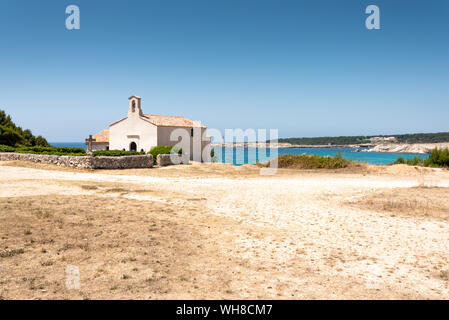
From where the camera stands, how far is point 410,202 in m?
13.2

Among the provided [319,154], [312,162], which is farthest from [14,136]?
[319,154]

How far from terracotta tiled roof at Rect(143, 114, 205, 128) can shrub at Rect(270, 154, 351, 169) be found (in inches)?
497

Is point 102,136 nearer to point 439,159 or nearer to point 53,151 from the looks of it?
point 53,151

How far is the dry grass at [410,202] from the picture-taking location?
1162cm

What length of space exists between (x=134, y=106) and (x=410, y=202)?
31.7 meters

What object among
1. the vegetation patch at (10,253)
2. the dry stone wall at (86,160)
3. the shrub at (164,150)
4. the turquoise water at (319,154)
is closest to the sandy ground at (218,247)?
the vegetation patch at (10,253)

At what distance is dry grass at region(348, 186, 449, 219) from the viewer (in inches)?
457

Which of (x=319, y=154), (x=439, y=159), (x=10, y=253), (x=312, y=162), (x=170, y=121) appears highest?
(x=170, y=121)

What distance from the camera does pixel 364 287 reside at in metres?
5.45

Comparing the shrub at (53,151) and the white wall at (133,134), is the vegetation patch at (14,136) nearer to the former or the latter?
the white wall at (133,134)

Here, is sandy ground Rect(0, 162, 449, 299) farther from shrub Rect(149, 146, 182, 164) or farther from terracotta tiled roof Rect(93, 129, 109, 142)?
terracotta tiled roof Rect(93, 129, 109, 142)

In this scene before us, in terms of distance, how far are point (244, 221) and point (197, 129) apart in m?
30.3
